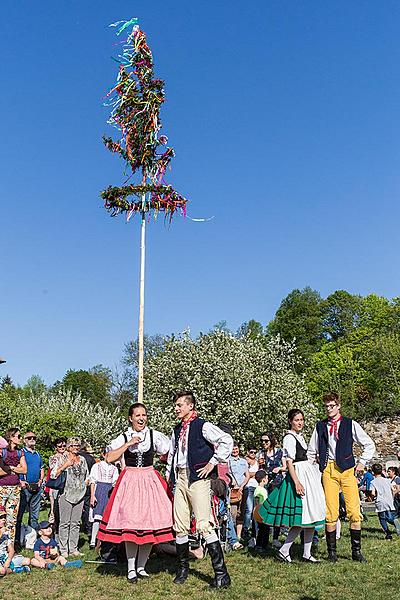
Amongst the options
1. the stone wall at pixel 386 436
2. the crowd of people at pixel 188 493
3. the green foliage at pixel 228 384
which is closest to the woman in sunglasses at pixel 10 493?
the crowd of people at pixel 188 493

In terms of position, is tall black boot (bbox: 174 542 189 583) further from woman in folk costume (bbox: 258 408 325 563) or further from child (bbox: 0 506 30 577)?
child (bbox: 0 506 30 577)

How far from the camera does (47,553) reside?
8945mm

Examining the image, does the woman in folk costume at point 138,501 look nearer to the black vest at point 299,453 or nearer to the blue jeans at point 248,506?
the black vest at point 299,453

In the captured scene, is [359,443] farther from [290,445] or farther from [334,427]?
[290,445]

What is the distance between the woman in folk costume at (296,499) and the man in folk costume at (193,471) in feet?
4.15

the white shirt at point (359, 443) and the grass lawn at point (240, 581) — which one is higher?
the white shirt at point (359, 443)

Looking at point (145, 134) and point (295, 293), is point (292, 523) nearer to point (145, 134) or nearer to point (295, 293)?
point (145, 134)

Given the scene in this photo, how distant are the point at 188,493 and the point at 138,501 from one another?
59cm

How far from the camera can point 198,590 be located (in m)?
6.96

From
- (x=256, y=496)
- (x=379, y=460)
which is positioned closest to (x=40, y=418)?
(x=256, y=496)

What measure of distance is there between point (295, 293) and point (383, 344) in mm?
14466

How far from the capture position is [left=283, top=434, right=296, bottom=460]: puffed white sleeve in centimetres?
845

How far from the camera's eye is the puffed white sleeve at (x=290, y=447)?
8453mm

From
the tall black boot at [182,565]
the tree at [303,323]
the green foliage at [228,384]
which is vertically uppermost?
the tree at [303,323]
